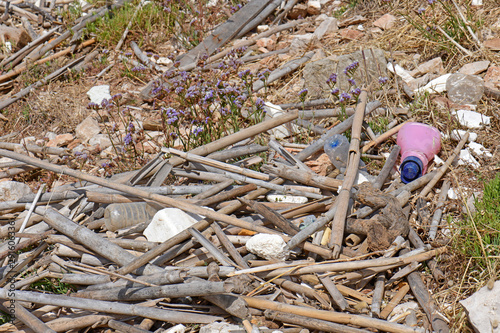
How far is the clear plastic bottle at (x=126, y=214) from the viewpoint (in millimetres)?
3268

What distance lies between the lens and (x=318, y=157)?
3.75 metres

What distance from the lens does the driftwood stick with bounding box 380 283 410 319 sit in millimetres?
2494

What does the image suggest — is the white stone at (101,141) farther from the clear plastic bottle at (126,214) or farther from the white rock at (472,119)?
the white rock at (472,119)

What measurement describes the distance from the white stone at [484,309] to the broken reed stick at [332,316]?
0.31 meters

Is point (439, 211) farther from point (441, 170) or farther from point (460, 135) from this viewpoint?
point (460, 135)

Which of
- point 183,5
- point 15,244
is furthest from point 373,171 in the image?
point 183,5

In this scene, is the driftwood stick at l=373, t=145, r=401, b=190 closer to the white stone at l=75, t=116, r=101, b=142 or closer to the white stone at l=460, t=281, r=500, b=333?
the white stone at l=460, t=281, r=500, b=333

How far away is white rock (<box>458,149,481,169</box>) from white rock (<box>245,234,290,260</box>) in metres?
1.69

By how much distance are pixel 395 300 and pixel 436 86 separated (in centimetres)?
250

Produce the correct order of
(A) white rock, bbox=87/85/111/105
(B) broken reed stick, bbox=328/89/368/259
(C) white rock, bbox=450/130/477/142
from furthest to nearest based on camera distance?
(A) white rock, bbox=87/85/111/105 → (C) white rock, bbox=450/130/477/142 → (B) broken reed stick, bbox=328/89/368/259

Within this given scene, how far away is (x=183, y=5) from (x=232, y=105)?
3351 millimetres

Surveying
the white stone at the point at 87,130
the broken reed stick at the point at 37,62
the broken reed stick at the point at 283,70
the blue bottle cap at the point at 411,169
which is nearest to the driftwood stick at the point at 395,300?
the blue bottle cap at the point at 411,169

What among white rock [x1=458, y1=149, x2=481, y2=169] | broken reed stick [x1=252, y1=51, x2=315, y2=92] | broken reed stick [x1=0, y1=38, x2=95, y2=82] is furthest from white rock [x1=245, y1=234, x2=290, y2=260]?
broken reed stick [x1=0, y1=38, x2=95, y2=82]

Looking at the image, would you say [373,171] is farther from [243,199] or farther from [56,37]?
[56,37]
